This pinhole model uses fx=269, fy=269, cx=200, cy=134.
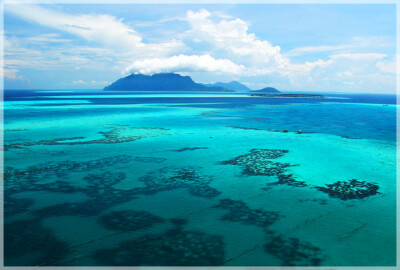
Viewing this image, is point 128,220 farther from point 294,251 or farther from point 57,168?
point 57,168

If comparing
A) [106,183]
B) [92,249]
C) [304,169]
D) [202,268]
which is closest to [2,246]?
[92,249]

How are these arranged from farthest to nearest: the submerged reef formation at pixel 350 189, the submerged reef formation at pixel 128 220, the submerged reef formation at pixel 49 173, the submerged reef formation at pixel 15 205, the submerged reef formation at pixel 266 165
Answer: the submerged reef formation at pixel 266 165, the submerged reef formation at pixel 49 173, the submerged reef formation at pixel 350 189, the submerged reef formation at pixel 15 205, the submerged reef formation at pixel 128 220

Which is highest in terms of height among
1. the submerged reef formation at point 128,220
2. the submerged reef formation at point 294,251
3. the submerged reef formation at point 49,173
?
the submerged reef formation at point 49,173

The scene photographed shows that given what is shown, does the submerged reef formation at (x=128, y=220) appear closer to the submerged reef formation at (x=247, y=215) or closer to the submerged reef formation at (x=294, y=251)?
the submerged reef formation at (x=247, y=215)

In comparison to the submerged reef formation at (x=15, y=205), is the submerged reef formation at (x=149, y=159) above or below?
above

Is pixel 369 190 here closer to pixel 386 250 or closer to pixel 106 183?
pixel 386 250

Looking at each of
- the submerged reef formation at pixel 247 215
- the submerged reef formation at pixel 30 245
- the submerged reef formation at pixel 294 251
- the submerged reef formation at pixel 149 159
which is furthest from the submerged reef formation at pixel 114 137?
the submerged reef formation at pixel 294 251

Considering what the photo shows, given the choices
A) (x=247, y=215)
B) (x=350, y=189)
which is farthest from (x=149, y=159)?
(x=350, y=189)
